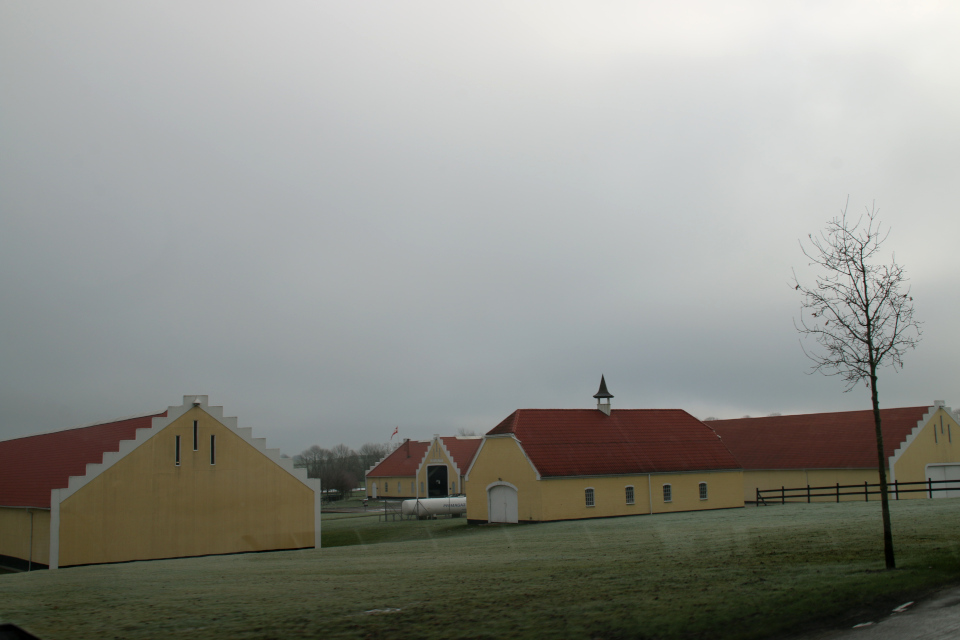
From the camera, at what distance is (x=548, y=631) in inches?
372

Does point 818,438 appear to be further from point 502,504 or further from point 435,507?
point 435,507

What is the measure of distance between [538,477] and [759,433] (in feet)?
82.5

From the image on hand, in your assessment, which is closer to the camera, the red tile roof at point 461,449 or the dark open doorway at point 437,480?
the red tile roof at point 461,449

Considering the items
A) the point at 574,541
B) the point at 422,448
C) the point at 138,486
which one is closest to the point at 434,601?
the point at 574,541

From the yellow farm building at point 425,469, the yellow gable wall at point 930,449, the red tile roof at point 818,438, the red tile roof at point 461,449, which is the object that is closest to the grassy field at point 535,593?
the yellow gable wall at point 930,449

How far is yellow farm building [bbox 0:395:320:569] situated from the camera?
101ft

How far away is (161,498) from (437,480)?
52305mm

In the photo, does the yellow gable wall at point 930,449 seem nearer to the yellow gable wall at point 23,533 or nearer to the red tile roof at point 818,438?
the red tile roof at point 818,438

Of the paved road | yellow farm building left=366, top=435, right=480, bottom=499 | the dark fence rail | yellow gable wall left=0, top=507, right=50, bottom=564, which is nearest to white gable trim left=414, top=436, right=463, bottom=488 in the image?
yellow farm building left=366, top=435, right=480, bottom=499

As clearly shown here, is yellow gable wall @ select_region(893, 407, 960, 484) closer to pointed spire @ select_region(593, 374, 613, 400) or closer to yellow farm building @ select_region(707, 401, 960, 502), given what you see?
yellow farm building @ select_region(707, 401, 960, 502)

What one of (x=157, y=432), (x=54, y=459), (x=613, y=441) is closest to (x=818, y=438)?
(x=613, y=441)

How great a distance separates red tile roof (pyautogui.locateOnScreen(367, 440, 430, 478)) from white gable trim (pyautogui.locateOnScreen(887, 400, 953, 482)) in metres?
52.7

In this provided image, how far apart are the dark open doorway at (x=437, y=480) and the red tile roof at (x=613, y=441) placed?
36.3 metres

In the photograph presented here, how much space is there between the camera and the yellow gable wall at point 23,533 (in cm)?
3050
